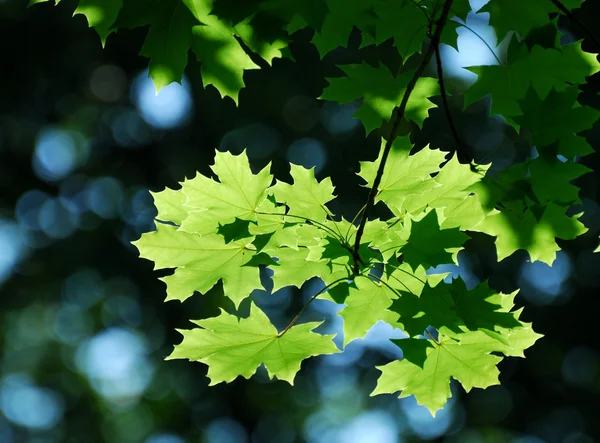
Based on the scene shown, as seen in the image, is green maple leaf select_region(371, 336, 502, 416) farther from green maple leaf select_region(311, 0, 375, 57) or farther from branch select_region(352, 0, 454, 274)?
green maple leaf select_region(311, 0, 375, 57)

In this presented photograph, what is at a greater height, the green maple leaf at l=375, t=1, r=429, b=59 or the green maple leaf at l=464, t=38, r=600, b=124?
the green maple leaf at l=375, t=1, r=429, b=59

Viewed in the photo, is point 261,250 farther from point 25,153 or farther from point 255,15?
point 25,153

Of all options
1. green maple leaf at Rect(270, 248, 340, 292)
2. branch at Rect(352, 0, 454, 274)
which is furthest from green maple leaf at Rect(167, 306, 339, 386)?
branch at Rect(352, 0, 454, 274)

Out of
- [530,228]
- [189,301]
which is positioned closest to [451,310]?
[530,228]

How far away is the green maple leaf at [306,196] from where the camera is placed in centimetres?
196

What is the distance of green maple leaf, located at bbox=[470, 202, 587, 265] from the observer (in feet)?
6.23

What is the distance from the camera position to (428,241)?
1.74m

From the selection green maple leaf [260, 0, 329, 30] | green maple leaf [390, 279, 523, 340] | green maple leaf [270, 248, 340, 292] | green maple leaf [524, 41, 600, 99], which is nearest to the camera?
green maple leaf [260, 0, 329, 30]

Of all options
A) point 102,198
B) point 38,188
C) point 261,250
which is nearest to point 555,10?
point 261,250

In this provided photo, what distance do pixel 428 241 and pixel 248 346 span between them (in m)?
0.60

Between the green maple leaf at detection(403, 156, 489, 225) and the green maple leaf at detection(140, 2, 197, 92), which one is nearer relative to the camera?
the green maple leaf at detection(140, 2, 197, 92)

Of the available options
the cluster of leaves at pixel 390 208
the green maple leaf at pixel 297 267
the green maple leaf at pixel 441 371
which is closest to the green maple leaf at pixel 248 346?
the cluster of leaves at pixel 390 208

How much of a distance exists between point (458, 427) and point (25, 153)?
784cm

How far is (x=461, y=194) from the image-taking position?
196cm
